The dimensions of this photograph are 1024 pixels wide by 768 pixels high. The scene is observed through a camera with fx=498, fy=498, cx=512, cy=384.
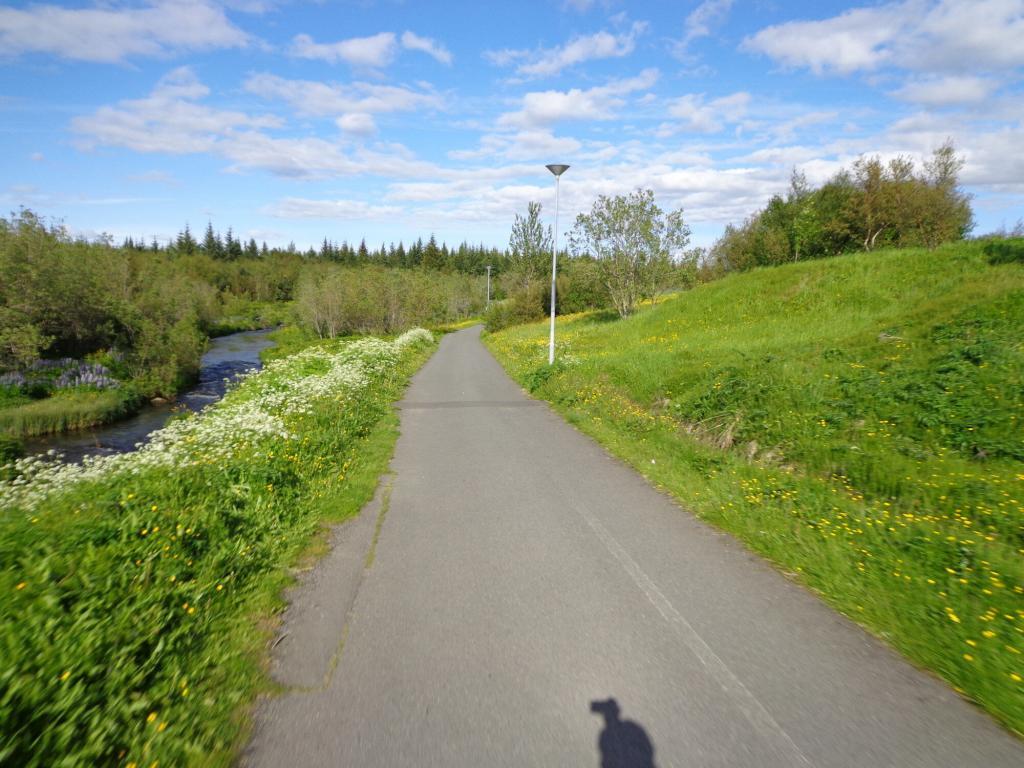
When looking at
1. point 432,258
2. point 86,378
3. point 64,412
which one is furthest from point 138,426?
point 432,258

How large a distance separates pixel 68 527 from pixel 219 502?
1.26m

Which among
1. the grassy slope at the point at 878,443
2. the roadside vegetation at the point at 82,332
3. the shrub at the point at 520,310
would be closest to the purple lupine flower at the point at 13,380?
the roadside vegetation at the point at 82,332

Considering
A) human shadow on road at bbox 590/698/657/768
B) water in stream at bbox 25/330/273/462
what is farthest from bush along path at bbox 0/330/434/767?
water in stream at bbox 25/330/273/462

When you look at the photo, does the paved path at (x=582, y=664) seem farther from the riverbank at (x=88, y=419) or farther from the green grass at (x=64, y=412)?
the green grass at (x=64, y=412)

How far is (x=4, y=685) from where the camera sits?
2287 millimetres

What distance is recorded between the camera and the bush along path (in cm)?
243

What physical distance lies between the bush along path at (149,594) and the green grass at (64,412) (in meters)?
14.3

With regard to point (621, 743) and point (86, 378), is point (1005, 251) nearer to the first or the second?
point (621, 743)

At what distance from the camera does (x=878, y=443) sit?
673cm

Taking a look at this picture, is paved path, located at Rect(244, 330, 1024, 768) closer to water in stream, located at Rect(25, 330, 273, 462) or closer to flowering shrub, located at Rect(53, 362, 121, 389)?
water in stream, located at Rect(25, 330, 273, 462)

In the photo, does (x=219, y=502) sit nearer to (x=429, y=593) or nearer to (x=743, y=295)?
(x=429, y=593)

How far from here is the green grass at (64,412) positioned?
644 inches

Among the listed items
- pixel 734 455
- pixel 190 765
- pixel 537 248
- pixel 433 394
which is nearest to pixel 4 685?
pixel 190 765

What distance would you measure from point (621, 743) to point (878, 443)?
20.1ft
